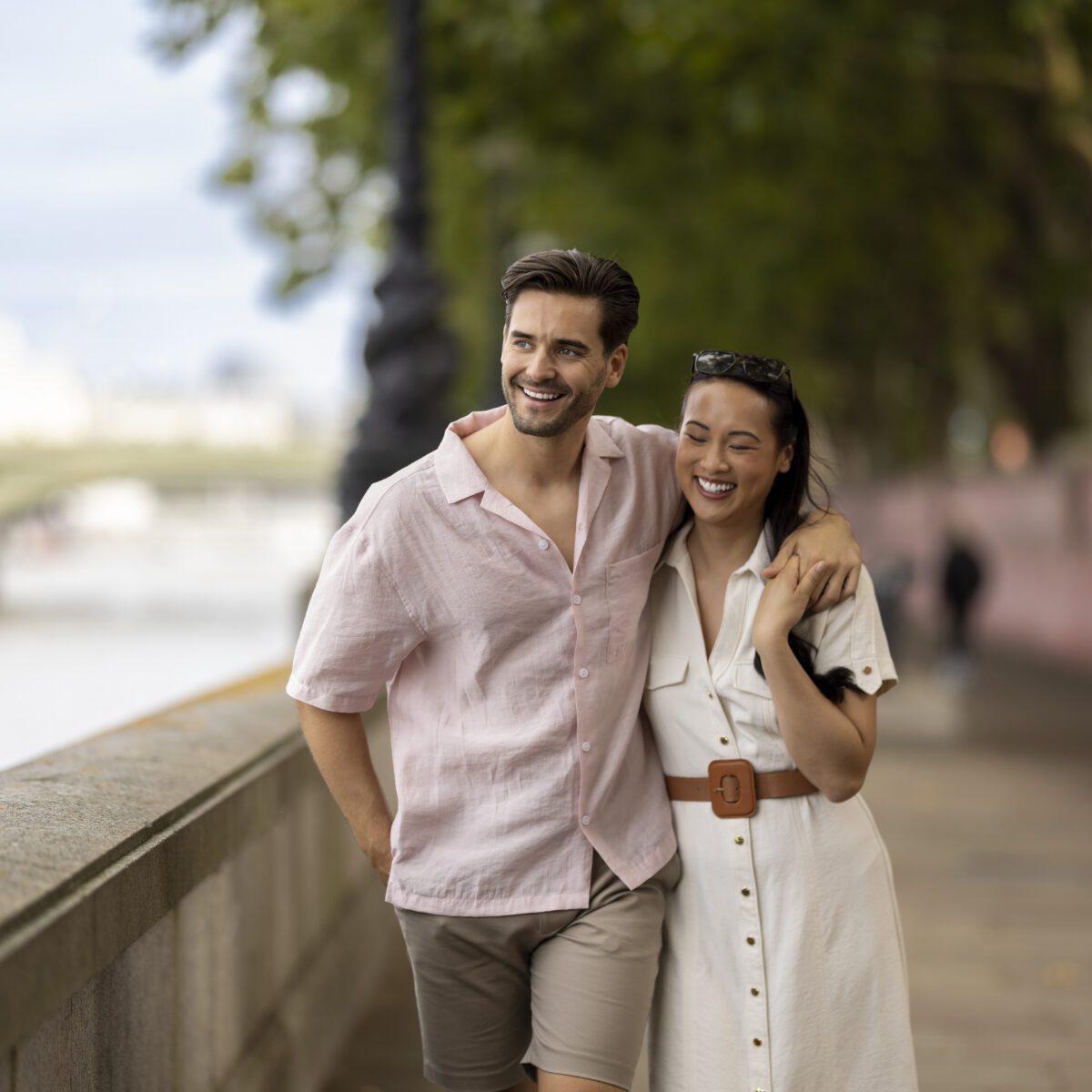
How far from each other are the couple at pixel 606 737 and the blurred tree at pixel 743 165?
5784 millimetres

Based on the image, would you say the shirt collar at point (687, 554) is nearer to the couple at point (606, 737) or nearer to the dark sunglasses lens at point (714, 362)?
the couple at point (606, 737)

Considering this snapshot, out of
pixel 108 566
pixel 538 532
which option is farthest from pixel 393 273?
pixel 108 566

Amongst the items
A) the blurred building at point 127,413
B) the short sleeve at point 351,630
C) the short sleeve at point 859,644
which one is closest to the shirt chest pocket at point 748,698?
the short sleeve at point 859,644

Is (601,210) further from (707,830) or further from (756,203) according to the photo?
(707,830)

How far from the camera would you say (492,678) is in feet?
10.2

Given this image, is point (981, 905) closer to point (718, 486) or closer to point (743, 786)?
point (743, 786)

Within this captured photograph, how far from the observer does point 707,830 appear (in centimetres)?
315

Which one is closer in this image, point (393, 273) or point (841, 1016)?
point (841, 1016)

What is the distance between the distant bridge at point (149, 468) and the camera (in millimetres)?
37031

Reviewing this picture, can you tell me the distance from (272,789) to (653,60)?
10120 mm

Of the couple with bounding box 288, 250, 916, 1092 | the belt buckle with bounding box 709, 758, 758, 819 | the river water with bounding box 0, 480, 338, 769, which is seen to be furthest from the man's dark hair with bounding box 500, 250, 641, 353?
the river water with bounding box 0, 480, 338, 769

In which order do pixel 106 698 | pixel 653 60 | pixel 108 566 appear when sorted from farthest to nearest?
pixel 108 566 < pixel 653 60 < pixel 106 698

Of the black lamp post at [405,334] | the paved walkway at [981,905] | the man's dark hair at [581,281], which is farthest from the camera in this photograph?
the black lamp post at [405,334]

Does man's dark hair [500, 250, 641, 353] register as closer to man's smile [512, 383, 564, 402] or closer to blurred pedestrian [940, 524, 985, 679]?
man's smile [512, 383, 564, 402]
